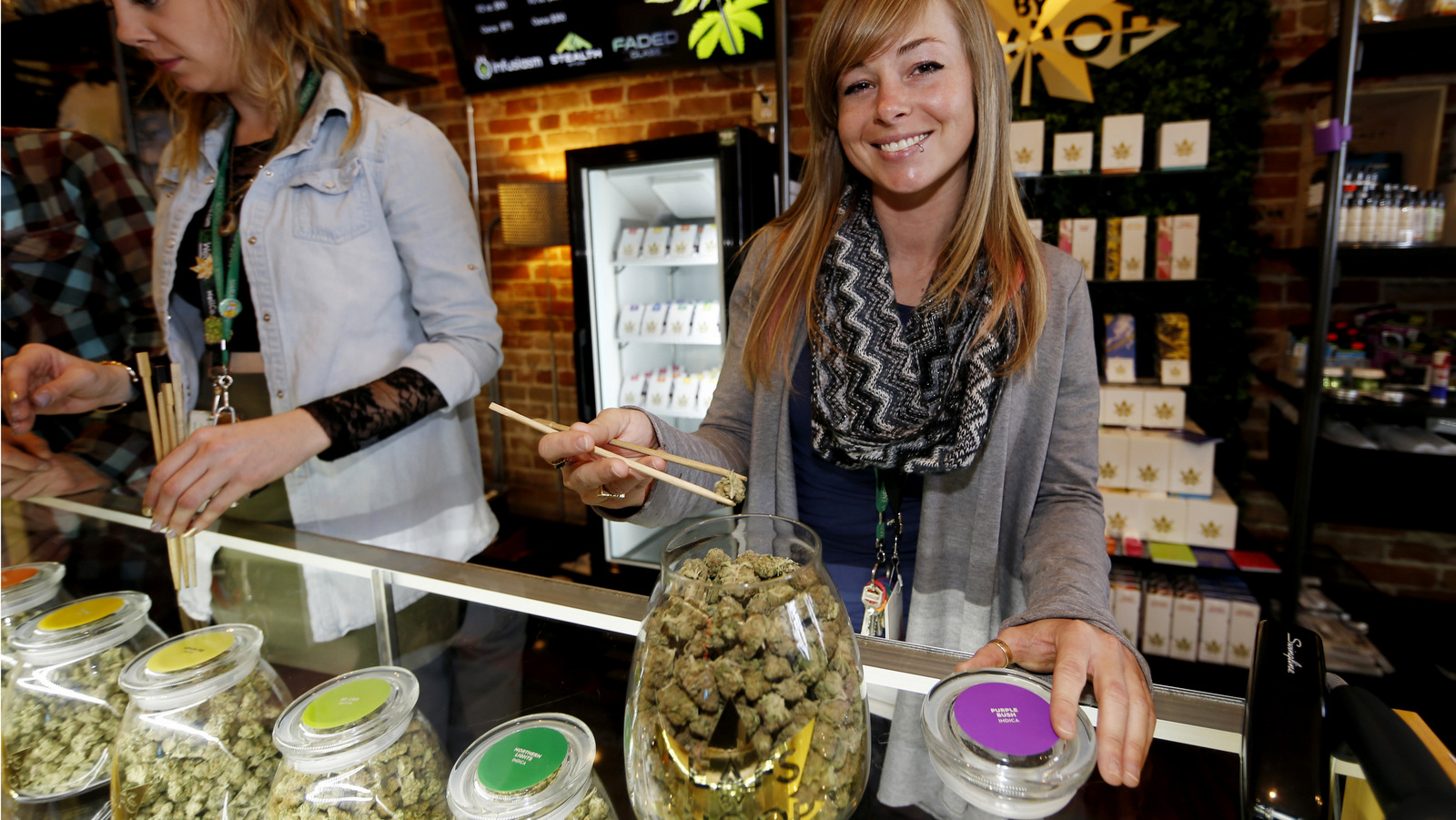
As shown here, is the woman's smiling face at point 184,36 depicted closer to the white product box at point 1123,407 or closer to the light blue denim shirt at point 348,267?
the light blue denim shirt at point 348,267

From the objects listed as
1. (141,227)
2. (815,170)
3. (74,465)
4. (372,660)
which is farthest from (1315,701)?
(141,227)

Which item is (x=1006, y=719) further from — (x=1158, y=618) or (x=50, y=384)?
(x=1158, y=618)

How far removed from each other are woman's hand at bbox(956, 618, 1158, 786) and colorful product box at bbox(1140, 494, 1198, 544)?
7.77ft

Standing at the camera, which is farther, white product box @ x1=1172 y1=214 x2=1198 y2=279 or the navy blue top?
white product box @ x1=1172 y1=214 x2=1198 y2=279

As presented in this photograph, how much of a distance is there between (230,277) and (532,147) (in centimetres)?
324

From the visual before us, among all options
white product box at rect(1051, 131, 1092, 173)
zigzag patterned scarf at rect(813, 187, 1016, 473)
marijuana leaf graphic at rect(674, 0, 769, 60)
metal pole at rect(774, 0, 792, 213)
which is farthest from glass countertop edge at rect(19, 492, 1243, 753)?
marijuana leaf graphic at rect(674, 0, 769, 60)

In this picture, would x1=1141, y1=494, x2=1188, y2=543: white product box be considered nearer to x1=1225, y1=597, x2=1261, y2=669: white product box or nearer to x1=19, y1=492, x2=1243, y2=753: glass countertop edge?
x1=1225, y1=597, x2=1261, y2=669: white product box

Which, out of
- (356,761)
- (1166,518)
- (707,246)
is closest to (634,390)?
(707,246)

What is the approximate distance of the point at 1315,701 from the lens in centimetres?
51

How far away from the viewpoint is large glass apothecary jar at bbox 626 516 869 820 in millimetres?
449

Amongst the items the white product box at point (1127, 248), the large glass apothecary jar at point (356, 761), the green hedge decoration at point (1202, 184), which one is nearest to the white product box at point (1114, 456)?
the green hedge decoration at point (1202, 184)

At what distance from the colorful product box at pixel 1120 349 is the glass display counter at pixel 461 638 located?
243 cm

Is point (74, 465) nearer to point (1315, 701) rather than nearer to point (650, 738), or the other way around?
point (650, 738)

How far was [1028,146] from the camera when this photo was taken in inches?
112
